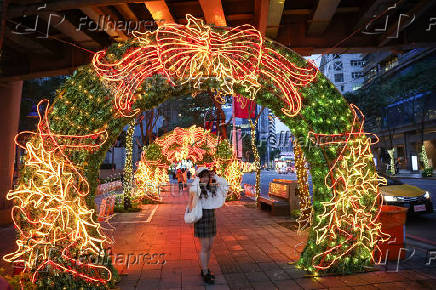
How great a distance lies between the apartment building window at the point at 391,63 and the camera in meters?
36.3

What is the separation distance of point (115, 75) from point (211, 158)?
1310 centimetres

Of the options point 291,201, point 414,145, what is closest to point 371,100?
point 414,145

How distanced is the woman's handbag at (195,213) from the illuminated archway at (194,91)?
4.42 feet

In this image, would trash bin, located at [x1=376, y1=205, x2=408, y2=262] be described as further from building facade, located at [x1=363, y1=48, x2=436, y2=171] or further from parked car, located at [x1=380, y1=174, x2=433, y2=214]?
building facade, located at [x1=363, y1=48, x2=436, y2=171]

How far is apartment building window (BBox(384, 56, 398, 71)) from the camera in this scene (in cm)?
3629

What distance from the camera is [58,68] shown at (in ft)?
22.5

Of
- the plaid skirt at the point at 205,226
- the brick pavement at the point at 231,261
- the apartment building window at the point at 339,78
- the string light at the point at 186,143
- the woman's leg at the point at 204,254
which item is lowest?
the brick pavement at the point at 231,261

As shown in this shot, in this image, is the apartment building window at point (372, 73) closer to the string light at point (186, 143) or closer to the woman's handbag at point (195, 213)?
the string light at point (186, 143)

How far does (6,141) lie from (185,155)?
33.5 feet

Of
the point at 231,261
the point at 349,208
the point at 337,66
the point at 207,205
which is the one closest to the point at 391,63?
the point at 337,66

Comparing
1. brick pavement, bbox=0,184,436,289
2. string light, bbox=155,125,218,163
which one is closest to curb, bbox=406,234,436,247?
brick pavement, bbox=0,184,436,289

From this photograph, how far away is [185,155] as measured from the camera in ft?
57.8

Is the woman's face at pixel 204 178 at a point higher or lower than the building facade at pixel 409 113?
lower

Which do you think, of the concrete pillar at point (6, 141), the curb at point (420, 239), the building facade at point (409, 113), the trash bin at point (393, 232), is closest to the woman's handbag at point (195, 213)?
the trash bin at point (393, 232)
